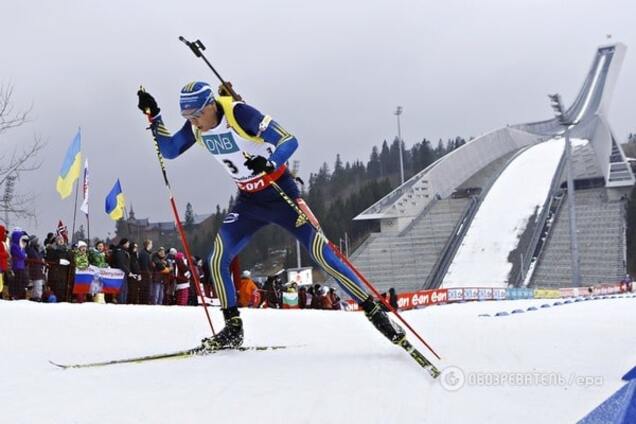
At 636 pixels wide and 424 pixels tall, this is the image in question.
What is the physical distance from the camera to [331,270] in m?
4.29

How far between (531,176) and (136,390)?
53.5 meters

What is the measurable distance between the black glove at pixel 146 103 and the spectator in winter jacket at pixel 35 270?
5703 mm

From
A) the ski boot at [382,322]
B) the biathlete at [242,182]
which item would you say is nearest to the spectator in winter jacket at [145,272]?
the biathlete at [242,182]

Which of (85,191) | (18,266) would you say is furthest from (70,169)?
(18,266)

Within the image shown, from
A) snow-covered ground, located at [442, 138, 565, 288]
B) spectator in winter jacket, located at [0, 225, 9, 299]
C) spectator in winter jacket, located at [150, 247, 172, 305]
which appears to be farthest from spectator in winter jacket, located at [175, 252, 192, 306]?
snow-covered ground, located at [442, 138, 565, 288]

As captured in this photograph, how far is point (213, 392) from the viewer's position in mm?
2893

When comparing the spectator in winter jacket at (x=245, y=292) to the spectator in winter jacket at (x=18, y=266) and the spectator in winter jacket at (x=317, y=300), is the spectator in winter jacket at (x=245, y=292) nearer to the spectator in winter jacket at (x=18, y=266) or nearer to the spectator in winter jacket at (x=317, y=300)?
the spectator in winter jacket at (x=317, y=300)

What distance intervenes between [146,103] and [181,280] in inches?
302

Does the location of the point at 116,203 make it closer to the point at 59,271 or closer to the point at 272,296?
the point at 272,296

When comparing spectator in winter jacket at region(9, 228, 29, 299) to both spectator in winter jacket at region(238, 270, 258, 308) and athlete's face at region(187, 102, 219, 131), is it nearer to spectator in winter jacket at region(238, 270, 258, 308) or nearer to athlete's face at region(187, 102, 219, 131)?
spectator in winter jacket at region(238, 270, 258, 308)

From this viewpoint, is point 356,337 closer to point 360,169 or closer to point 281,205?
point 281,205

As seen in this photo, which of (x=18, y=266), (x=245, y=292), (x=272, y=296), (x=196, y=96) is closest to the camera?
(x=196, y=96)

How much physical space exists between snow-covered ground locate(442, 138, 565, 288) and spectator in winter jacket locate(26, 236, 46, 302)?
27894 millimetres

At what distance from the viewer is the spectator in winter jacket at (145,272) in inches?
449
